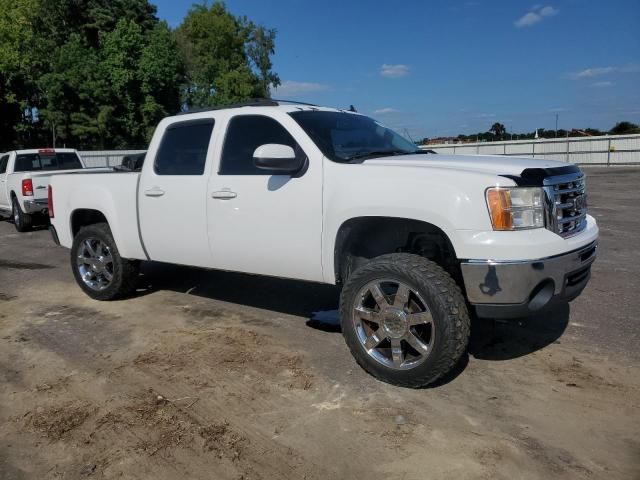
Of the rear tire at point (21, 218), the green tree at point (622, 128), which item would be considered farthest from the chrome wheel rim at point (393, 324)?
the green tree at point (622, 128)

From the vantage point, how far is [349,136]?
458 cm

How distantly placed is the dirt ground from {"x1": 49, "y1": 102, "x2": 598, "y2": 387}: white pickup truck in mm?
501

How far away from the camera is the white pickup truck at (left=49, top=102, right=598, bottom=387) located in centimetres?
340

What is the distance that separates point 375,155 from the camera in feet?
14.4

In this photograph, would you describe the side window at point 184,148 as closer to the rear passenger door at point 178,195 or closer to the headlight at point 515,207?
the rear passenger door at point 178,195

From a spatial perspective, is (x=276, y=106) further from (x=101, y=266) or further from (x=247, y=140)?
(x=101, y=266)

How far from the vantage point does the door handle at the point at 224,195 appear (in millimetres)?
4555

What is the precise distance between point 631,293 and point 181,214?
15.6ft

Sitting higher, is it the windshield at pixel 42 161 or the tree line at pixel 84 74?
the tree line at pixel 84 74

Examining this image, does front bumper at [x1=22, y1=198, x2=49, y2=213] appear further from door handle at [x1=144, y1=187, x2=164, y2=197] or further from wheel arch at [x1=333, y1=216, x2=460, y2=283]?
wheel arch at [x1=333, y1=216, x2=460, y2=283]

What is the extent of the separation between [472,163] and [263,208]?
1.64 meters

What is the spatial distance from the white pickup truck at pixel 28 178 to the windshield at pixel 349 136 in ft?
28.1

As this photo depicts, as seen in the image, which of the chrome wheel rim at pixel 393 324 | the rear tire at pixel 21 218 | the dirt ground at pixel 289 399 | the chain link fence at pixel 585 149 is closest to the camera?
→ the dirt ground at pixel 289 399

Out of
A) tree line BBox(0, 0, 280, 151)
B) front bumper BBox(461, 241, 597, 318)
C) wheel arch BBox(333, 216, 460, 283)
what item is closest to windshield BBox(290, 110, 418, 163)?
wheel arch BBox(333, 216, 460, 283)
